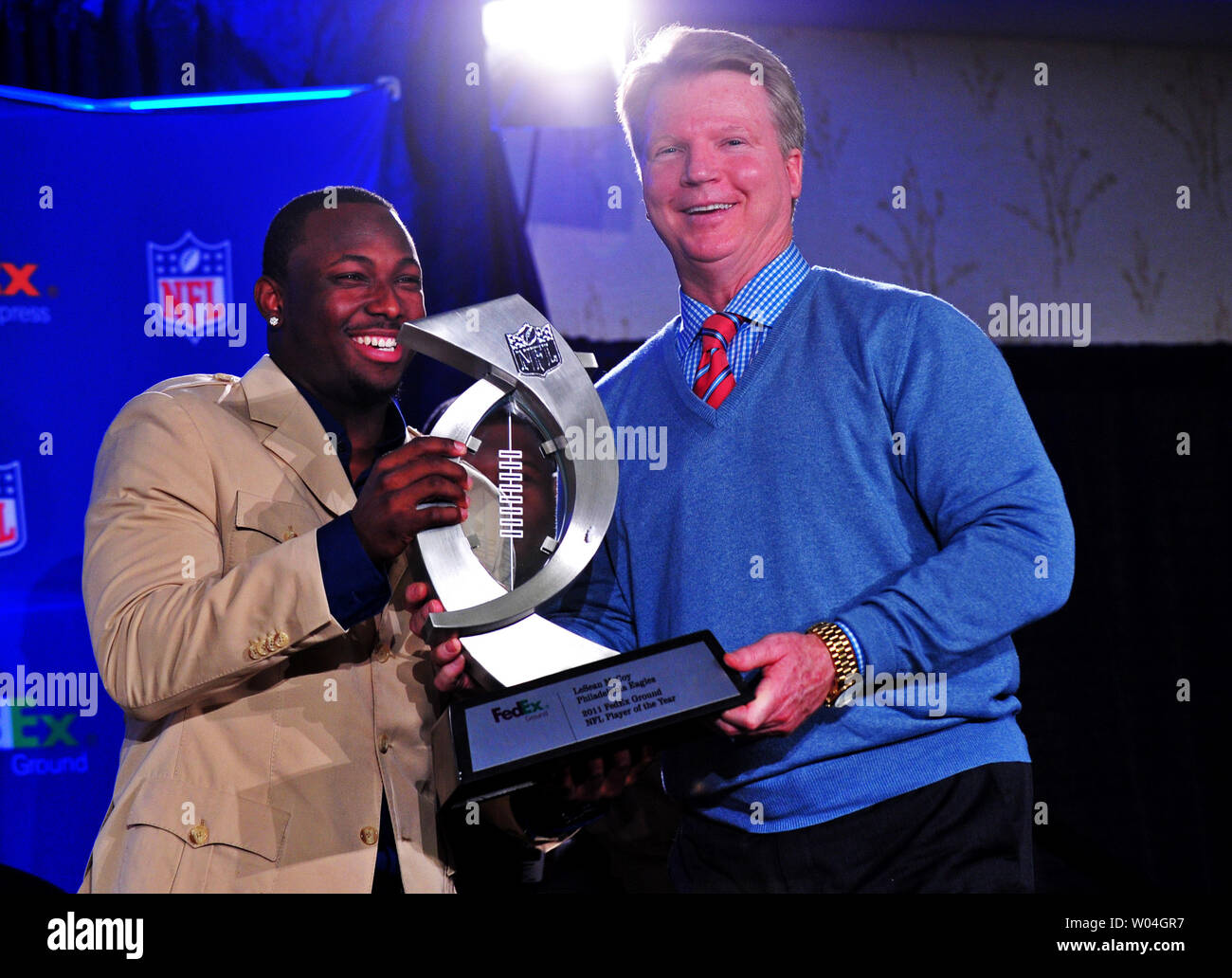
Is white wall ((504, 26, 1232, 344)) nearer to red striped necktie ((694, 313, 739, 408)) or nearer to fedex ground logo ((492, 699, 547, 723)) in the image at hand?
red striped necktie ((694, 313, 739, 408))

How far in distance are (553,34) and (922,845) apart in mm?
2024

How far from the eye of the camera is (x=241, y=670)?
150 cm

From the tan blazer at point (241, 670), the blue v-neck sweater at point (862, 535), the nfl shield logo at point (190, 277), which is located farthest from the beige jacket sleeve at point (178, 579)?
the nfl shield logo at point (190, 277)

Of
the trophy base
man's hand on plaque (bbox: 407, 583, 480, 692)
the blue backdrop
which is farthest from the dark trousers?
the blue backdrop

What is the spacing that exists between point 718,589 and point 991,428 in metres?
0.42

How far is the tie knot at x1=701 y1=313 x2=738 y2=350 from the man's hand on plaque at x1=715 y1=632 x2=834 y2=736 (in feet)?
1.59

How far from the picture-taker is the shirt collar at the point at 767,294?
1.69 metres

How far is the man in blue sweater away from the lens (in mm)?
1462

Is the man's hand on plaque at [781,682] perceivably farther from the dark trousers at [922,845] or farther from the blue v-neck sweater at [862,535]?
the dark trousers at [922,845]

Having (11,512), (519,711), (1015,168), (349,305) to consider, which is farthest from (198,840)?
(1015,168)

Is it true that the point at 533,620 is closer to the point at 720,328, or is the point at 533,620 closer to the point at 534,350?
the point at 534,350

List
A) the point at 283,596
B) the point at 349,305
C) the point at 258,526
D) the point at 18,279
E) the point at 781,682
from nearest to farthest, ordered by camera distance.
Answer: the point at 781,682, the point at 283,596, the point at 258,526, the point at 349,305, the point at 18,279

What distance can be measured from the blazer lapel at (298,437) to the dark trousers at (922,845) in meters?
0.78

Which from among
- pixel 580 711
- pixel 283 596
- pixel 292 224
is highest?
pixel 292 224
